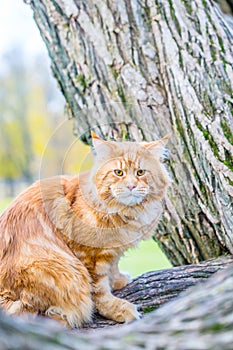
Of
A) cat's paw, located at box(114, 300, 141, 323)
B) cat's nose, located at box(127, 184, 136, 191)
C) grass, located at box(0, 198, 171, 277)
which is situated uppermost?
cat's nose, located at box(127, 184, 136, 191)

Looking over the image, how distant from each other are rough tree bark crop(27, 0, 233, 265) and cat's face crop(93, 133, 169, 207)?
1.14ft

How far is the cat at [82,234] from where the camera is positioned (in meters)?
2.09

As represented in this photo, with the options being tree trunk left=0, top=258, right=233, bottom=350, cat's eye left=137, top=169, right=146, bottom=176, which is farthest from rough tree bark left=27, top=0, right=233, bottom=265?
tree trunk left=0, top=258, right=233, bottom=350

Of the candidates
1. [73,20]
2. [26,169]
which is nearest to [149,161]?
[73,20]

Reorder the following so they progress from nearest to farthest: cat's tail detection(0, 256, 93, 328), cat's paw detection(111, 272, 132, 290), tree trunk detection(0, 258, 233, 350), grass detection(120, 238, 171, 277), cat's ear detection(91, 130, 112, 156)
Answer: tree trunk detection(0, 258, 233, 350) < cat's tail detection(0, 256, 93, 328) < cat's ear detection(91, 130, 112, 156) < cat's paw detection(111, 272, 132, 290) < grass detection(120, 238, 171, 277)

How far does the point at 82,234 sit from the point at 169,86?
89 centimetres

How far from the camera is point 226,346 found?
0.90m

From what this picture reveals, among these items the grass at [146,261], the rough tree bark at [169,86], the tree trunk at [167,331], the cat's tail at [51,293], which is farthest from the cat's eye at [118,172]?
the grass at [146,261]

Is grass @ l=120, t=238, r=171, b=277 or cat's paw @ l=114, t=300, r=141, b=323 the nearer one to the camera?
cat's paw @ l=114, t=300, r=141, b=323

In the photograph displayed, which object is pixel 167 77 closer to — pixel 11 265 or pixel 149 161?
pixel 149 161

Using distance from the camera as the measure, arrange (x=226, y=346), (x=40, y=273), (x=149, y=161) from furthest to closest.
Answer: (x=149, y=161) < (x=40, y=273) < (x=226, y=346)

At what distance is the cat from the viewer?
2.09 m

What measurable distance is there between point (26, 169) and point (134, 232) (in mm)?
14168

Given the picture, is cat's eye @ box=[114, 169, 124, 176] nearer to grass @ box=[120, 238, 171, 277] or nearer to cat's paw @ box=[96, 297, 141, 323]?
cat's paw @ box=[96, 297, 141, 323]
